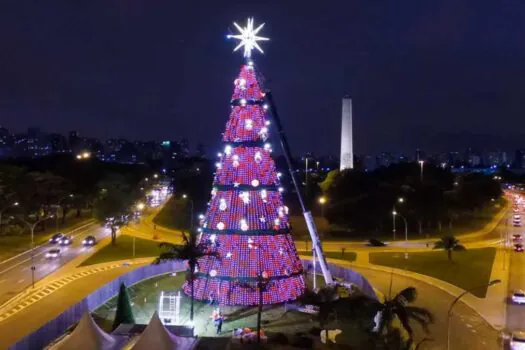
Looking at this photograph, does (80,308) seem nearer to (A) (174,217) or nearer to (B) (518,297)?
(B) (518,297)

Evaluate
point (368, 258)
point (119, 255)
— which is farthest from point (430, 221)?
point (119, 255)

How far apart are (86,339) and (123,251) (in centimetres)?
3468

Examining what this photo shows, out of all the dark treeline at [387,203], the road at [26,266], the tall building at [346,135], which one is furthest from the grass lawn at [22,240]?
the tall building at [346,135]

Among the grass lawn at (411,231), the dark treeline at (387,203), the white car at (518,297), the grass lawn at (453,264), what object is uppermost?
the dark treeline at (387,203)

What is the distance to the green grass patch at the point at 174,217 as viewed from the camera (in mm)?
80062

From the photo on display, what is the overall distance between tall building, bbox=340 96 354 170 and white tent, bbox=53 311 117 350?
79.6 meters

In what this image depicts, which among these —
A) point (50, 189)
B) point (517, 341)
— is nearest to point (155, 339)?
point (517, 341)

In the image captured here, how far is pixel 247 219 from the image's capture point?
111ft

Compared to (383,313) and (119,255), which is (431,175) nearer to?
(119,255)

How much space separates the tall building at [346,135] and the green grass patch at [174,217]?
30.0 meters

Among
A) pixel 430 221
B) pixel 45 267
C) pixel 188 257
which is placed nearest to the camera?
pixel 188 257

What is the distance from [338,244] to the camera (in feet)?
211

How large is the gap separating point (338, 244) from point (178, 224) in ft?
89.0

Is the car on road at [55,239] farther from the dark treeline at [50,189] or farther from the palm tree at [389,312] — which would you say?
the palm tree at [389,312]
